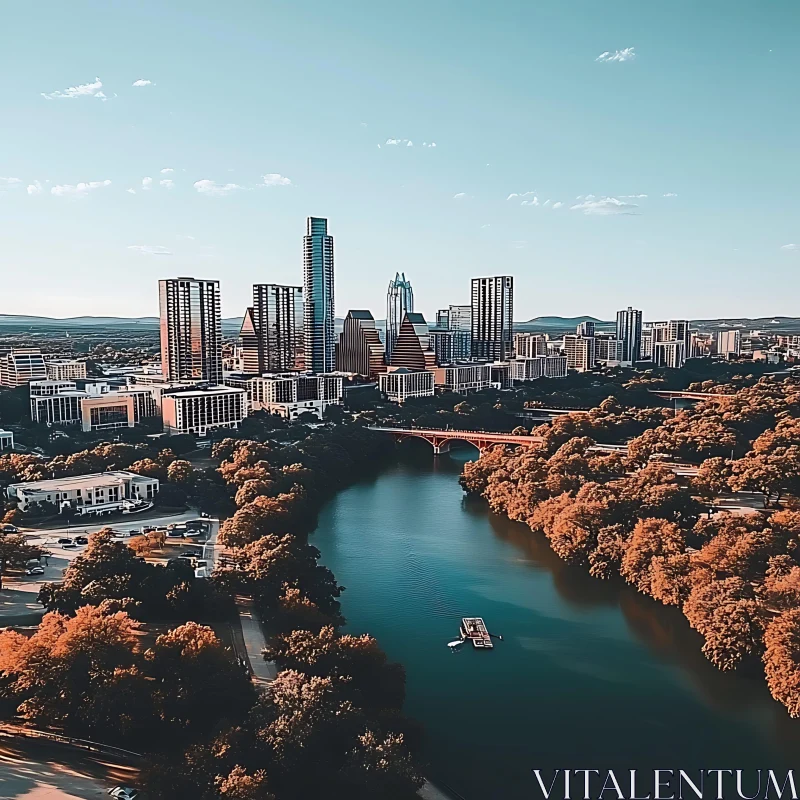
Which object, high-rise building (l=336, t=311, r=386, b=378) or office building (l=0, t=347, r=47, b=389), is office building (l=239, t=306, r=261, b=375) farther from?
office building (l=0, t=347, r=47, b=389)

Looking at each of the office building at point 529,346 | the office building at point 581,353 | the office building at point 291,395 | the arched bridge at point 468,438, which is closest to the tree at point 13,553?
the arched bridge at point 468,438

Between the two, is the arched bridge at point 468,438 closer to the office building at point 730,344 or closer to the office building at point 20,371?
the office building at point 20,371

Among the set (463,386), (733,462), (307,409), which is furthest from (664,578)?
(463,386)

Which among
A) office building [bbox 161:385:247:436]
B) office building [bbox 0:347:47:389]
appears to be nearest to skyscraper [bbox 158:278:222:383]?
office building [bbox 161:385:247:436]

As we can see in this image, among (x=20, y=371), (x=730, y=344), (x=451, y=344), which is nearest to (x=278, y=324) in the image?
(x=20, y=371)

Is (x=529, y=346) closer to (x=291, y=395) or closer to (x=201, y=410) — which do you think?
(x=291, y=395)
